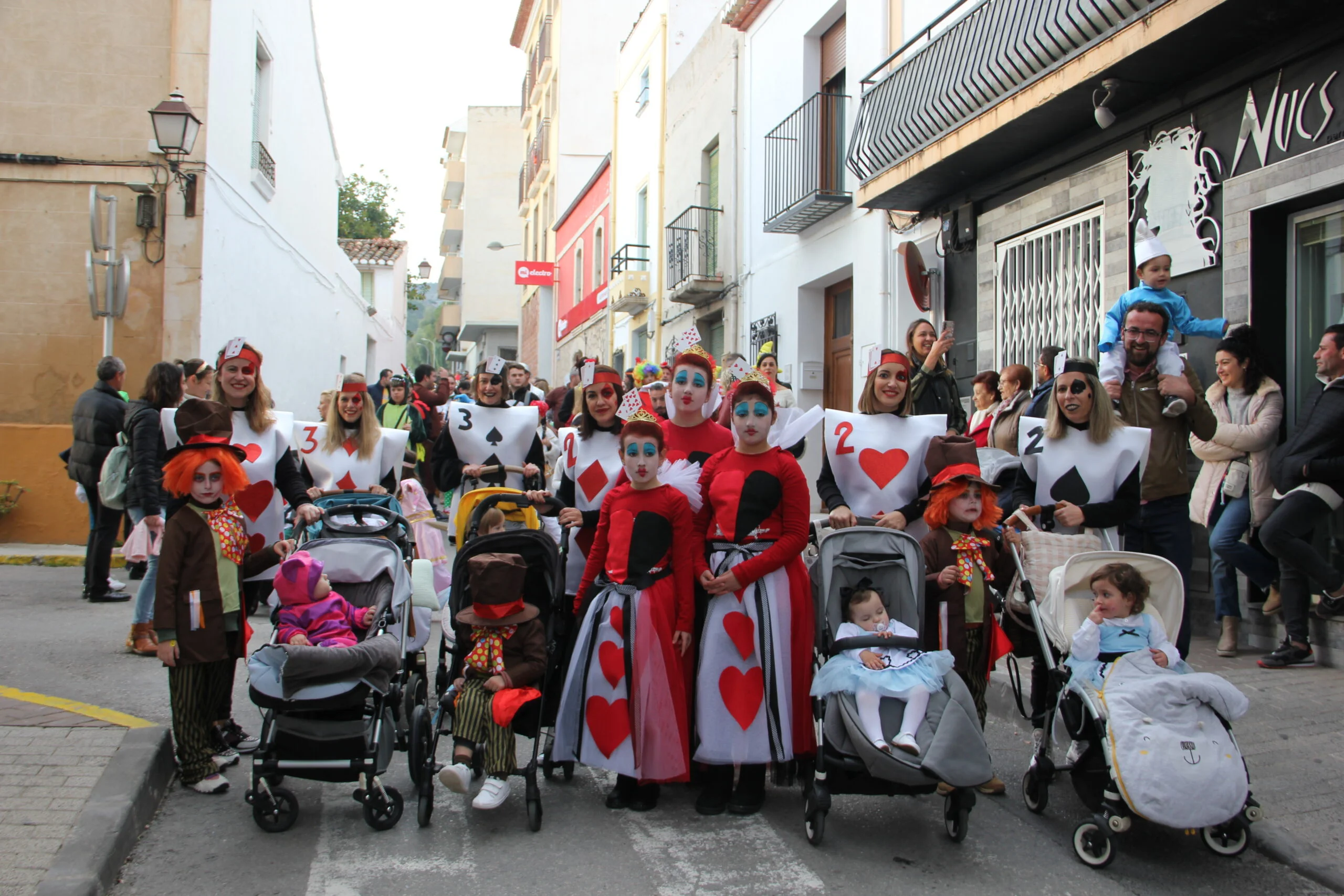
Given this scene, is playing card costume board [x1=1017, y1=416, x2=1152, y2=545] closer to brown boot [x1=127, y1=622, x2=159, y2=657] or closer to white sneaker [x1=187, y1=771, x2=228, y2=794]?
white sneaker [x1=187, y1=771, x2=228, y2=794]

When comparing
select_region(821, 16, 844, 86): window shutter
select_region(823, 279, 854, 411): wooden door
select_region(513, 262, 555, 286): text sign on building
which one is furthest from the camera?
select_region(513, 262, 555, 286): text sign on building

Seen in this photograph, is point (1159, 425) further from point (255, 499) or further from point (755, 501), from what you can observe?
point (255, 499)

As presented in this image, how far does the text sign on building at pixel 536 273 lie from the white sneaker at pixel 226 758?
29603mm

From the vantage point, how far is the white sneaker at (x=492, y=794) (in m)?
4.21

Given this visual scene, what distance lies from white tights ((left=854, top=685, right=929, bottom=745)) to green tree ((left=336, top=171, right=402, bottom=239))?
41.9 m

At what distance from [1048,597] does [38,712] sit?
4860mm

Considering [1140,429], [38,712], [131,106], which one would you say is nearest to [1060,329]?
[1140,429]

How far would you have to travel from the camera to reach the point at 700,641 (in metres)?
4.66

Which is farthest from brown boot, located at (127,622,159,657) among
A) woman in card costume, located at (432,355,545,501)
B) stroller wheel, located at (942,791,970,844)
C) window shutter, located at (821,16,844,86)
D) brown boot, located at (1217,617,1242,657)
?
window shutter, located at (821,16,844,86)

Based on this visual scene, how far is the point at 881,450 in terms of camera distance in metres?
5.11

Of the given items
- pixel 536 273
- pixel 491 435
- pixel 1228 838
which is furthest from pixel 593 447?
pixel 536 273

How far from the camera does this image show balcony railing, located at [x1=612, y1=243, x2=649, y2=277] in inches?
910

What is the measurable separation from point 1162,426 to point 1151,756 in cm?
218

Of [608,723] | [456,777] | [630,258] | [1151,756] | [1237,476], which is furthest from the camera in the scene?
[630,258]
